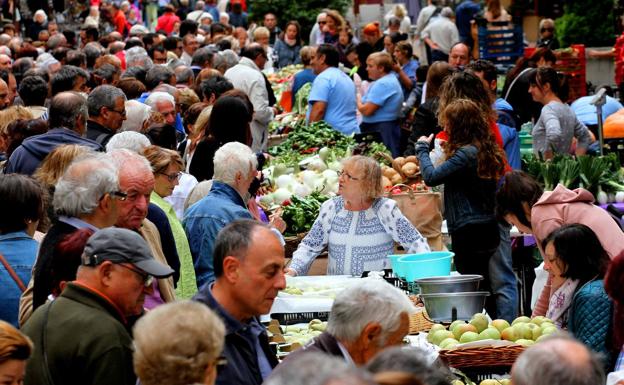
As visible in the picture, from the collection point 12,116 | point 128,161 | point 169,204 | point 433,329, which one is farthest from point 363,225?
point 12,116

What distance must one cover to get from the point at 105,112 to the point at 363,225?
2.16 metres

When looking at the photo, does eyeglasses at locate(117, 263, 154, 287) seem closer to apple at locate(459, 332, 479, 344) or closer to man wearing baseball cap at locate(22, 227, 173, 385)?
man wearing baseball cap at locate(22, 227, 173, 385)

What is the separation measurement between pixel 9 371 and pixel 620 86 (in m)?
14.0

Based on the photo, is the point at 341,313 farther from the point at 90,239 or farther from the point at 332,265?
the point at 332,265

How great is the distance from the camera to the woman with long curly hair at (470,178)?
28.5ft

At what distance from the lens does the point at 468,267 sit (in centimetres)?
883

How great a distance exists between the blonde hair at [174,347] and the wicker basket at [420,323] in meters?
2.99

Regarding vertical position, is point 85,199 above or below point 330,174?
above

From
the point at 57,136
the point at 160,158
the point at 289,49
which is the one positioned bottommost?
the point at 289,49

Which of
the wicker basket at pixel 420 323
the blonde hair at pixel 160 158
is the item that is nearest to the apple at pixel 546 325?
the wicker basket at pixel 420 323

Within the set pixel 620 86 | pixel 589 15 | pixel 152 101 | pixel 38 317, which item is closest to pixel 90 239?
pixel 38 317

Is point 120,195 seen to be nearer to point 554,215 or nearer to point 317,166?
point 554,215

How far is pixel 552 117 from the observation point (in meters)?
11.2

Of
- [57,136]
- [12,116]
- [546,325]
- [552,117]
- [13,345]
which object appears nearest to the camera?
[13,345]
